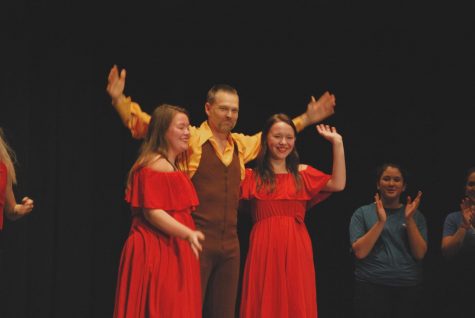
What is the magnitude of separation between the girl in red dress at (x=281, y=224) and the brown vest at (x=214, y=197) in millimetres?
188

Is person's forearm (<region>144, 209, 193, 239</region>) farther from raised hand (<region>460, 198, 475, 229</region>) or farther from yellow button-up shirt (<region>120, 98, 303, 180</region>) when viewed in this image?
raised hand (<region>460, 198, 475, 229</region>)

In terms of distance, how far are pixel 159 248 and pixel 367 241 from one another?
55.1 inches

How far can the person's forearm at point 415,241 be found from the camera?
3938 mm

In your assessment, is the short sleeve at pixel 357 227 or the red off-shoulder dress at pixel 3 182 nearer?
the red off-shoulder dress at pixel 3 182

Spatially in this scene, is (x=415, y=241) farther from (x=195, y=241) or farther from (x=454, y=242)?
(x=195, y=241)

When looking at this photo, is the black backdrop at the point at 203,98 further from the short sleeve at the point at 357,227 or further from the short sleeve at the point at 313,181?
the short sleeve at the point at 313,181

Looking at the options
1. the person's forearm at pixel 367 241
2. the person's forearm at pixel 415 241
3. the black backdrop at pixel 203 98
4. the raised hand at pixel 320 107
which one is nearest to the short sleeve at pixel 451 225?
the person's forearm at pixel 415 241

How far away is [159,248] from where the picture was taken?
3.09m

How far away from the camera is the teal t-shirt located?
3.92 meters

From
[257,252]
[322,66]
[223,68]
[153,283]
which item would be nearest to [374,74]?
[322,66]

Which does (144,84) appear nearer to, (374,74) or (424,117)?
(374,74)

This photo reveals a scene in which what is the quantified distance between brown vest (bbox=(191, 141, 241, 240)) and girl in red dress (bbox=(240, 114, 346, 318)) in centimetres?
19

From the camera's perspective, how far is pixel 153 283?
3037 millimetres

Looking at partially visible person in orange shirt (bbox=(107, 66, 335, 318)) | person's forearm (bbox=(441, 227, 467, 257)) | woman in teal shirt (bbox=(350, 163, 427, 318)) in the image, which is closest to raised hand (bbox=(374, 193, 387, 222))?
woman in teal shirt (bbox=(350, 163, 427, 318))
